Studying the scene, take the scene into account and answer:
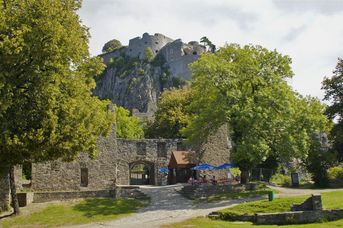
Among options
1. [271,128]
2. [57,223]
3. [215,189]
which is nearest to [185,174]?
[215,189]

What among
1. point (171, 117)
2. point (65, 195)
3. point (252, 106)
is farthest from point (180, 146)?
point (65, 195)

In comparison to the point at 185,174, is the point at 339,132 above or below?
above

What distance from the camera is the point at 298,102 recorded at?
32.9 meters

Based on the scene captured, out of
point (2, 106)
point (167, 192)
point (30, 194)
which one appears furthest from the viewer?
point (167, 192)

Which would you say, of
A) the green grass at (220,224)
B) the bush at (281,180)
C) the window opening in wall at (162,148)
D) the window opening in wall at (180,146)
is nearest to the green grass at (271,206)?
the green grass at (220,224)

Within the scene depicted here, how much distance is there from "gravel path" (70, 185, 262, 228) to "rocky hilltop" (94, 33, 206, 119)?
70.0 metres

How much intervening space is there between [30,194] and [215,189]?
13.4 metres

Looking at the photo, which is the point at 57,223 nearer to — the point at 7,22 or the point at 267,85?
the point at 7,22

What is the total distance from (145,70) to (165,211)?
91517 millimetres

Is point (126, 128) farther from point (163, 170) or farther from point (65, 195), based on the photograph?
point (65, 195)

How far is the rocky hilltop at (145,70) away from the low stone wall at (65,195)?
229ft

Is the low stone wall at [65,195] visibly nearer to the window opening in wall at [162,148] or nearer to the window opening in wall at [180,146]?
the window opening in wall at [162,148]

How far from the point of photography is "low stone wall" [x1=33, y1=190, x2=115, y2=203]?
27047 mm

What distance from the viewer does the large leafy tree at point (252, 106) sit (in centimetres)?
2938
